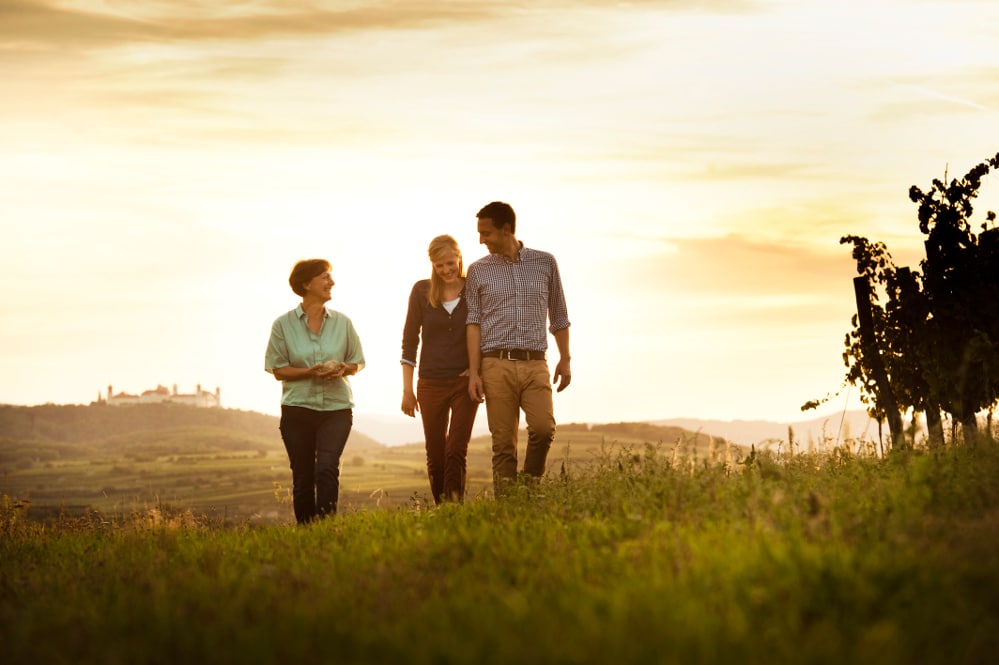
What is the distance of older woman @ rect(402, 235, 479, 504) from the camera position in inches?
418

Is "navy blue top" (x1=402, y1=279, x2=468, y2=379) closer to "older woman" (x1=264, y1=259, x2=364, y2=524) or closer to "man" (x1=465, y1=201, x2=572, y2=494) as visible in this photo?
"man" (x1=465, y1=201, x2=572, y2=494)

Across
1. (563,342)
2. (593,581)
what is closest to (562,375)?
(563,342)

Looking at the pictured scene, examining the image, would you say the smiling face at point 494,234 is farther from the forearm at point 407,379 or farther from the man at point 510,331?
the forearm at point 407,379

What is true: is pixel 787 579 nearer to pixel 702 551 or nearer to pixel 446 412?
pixel 702 551

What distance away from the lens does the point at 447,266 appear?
10.6 m

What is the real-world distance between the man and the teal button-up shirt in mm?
1535

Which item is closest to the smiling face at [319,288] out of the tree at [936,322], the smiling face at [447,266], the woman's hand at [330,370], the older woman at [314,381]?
the older woman at [314,381]

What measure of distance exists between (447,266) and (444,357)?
897mm

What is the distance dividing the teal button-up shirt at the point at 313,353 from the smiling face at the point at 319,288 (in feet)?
0.64

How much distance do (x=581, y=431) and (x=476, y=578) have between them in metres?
107

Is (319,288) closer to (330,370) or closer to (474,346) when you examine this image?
(330,370)

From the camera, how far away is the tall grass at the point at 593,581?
15.7ft

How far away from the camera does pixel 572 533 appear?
751 centimetres

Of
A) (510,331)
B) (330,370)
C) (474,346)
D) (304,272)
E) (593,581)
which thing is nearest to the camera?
(593,581)
